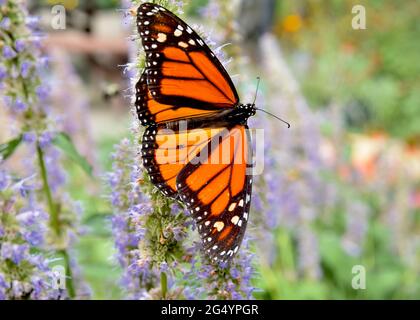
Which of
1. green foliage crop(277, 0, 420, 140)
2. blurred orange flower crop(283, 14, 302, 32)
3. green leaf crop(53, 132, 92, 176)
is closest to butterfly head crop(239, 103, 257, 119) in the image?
green leaf crop(53, 132, 92, 176)

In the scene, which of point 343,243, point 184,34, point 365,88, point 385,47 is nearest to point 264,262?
point 343,243

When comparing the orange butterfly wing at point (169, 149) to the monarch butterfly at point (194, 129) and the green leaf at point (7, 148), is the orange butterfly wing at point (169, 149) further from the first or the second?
the green leaf at point (7, 148)

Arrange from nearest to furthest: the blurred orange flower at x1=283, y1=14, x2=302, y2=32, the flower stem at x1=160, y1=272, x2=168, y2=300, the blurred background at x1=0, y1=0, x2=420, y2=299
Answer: the flower stem at x1=160, y1=272, x2=168, y2=300
the blurred background at x1=0, y1=0, x2=420, y2=299
the blurred orange flower at x1=283, y1=14, x2=302, y2=32

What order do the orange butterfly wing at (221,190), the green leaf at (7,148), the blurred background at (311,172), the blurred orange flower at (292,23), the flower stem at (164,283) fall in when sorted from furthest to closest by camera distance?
1. the blurred orange flower at (292,23)
2. the blurred background at (311,172)
3. the green leaf at (7,148)
4. the flower stem at (164,283)
5. the orange butterfly wing at (221,190)

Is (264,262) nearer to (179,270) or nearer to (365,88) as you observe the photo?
(179,270)

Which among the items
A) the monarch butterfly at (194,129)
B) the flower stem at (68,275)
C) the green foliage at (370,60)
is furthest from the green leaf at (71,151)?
the green foliage at (370,60)

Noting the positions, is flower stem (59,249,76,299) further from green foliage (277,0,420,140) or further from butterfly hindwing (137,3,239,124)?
green foliage (277,0,420,140)
